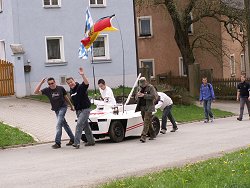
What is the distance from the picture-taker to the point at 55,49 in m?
34.4

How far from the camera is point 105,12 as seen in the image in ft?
117

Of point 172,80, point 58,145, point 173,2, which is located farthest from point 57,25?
point 58,145

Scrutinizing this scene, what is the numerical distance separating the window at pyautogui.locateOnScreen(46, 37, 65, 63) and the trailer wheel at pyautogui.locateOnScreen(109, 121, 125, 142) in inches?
675

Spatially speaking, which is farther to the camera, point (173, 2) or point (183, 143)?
point (173, 2)

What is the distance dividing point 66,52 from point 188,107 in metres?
8.06

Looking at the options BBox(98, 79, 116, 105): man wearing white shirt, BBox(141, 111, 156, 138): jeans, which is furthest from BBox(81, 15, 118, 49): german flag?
BBox(141, 111, 156, 138): jeans

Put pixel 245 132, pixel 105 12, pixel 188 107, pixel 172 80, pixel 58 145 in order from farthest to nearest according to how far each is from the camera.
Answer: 1. pixel 172 80
2. pixel 105 12
3. pixel 188 107
4. pixel 245 132
5. pixel 58 145

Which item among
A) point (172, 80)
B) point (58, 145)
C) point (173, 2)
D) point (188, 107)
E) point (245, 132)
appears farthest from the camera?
point (172, 80)

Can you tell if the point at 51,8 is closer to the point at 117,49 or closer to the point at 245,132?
the point at 117,49

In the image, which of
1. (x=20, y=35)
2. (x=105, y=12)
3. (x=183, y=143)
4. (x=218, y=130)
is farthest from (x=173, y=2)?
(x=183, y=143)

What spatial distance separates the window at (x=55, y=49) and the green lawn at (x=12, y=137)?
15.1m

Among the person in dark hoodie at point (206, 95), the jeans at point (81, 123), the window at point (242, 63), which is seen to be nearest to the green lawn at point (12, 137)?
the jeans at point (81, 123)

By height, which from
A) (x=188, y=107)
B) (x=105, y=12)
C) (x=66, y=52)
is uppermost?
(x=105, y=12)

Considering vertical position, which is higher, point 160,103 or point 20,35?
point 20,35
